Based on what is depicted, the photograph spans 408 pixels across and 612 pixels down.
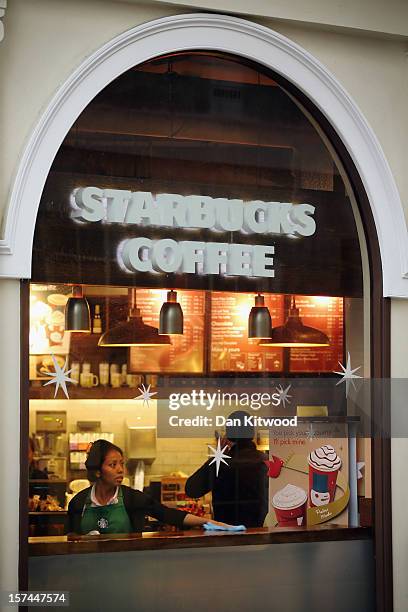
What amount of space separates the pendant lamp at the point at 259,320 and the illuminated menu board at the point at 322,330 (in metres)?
0.19

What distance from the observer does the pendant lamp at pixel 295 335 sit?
502 cm

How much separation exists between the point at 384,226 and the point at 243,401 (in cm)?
131

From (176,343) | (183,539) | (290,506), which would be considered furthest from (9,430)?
(290,506)

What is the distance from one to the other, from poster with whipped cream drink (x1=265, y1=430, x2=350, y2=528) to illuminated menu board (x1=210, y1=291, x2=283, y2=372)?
0.40 meters

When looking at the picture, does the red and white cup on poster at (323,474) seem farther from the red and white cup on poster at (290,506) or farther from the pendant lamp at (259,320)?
the pendant lamp at (259,320)

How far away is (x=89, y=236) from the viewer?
15.6 ft

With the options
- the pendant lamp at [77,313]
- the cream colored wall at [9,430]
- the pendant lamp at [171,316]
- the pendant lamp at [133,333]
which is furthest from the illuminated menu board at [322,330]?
the cream colored wall at [9,430]

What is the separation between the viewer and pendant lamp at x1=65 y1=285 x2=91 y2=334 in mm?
4680

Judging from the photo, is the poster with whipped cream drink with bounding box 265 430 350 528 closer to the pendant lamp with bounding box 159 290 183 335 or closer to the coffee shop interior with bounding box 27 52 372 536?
the coffee shop interior with bounding box 27 52 372 536

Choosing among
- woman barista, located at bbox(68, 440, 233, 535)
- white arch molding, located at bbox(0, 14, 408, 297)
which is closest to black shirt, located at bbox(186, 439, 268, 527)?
woman barista, located at bbox(68, 440, 233, 535)

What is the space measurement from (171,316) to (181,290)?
156 mm

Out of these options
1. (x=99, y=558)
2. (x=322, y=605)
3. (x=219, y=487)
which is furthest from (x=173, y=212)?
(x=322, y=605)

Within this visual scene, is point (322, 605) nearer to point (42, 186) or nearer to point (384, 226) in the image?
point (384, 226)

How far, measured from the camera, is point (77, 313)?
470 centimetres
